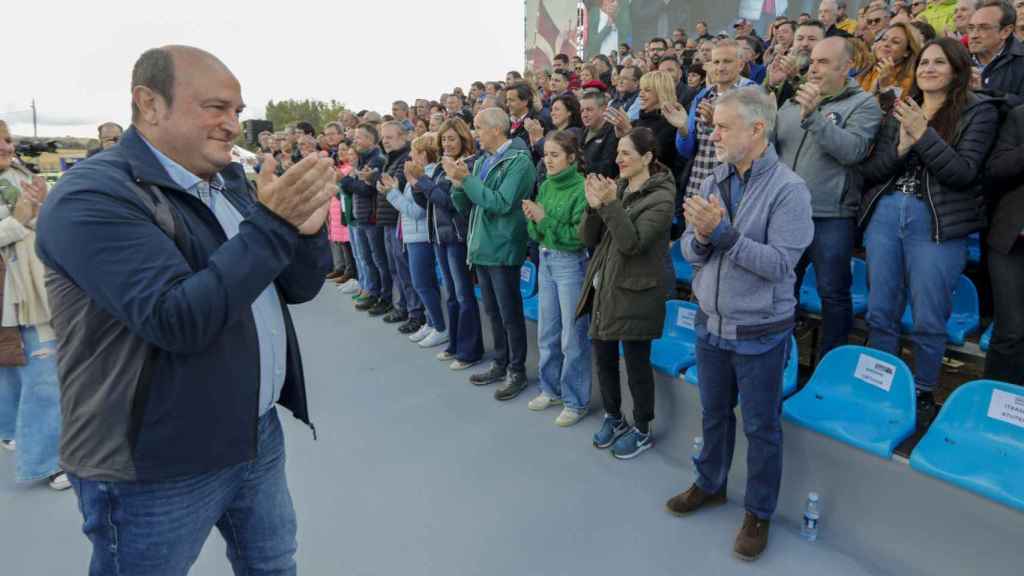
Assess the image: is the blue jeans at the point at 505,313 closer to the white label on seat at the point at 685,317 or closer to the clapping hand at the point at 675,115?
the white label on seat at the point at 685,317

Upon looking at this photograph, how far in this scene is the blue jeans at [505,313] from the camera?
11.1 feet

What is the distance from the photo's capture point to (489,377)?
11.8 ft

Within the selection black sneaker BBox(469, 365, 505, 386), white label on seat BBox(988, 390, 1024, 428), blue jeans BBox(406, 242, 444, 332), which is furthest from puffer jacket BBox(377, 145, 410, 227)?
white label on seat BBox(988, 390, 1024, 428)

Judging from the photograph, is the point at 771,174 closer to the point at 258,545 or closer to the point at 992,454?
the point at 992,454

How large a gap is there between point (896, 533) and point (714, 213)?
4.10ft

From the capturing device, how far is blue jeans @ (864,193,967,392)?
7.30 feet

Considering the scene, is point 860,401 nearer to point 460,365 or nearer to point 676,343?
point 676,343

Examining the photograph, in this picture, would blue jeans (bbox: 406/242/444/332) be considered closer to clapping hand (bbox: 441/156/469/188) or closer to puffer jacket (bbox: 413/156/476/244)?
puffer jacket (bbox: 413/156/476/244)

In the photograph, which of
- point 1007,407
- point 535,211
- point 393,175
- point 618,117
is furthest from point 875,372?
point 393,175

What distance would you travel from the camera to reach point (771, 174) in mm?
1913

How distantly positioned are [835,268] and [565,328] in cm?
129

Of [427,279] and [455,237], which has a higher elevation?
[455,237]

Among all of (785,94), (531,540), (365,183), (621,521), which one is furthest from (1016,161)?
(365,183)

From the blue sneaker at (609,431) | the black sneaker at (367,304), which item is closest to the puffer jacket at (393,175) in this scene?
the black sneaker at (367,304)
